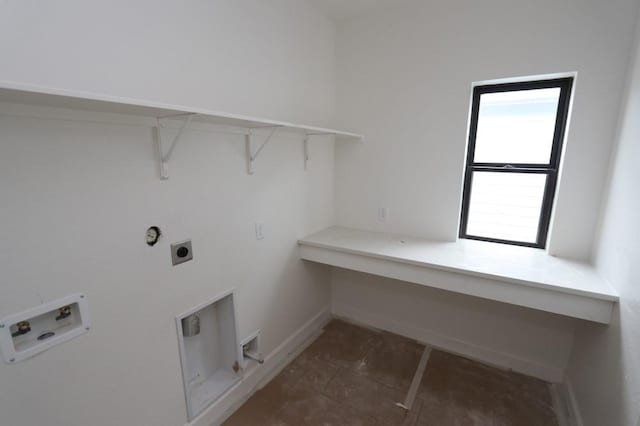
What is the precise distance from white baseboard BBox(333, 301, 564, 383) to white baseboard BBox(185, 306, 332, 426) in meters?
0.31

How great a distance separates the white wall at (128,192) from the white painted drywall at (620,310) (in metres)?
1.88

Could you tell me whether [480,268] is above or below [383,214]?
below

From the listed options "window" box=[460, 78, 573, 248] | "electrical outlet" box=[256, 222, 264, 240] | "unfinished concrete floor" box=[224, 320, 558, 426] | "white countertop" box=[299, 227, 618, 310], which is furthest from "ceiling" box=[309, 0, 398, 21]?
"unfinished concrete floor" box=[224, 320, 558, 426]

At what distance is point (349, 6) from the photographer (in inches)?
88.4

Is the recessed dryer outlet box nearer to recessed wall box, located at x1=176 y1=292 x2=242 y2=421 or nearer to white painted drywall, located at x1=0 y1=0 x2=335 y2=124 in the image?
recessed wall box, located at x1=176 y1=292 x2=242 y2=421

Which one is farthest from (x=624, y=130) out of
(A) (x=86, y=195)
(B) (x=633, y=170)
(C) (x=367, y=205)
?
(A) (x=86, y=195)

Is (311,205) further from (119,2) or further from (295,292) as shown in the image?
(119,2)

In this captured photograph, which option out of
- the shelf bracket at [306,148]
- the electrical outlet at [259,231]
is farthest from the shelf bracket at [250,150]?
the shelf bracket at [306,148]

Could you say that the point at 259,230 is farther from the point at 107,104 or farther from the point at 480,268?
the point at 480,268

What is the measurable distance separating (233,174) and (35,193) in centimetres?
87

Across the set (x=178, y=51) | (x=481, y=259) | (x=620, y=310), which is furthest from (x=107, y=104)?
(x=620, y=310)

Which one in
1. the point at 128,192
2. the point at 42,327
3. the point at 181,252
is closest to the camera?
the point at 42,327

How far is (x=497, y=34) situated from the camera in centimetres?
195

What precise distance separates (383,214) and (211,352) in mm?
1698
